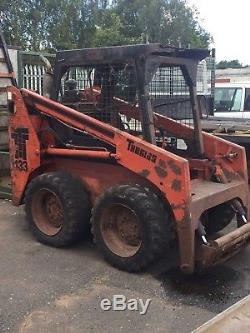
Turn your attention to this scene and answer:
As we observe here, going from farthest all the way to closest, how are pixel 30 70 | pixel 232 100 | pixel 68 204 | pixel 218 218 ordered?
1. pixel 232 100
2. pixel 30 70
3. pixel 218 218
4. pixel 68 204

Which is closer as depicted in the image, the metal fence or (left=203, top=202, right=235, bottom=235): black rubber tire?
(left=203, top=202, right=235, bottom=235): black rubber tire

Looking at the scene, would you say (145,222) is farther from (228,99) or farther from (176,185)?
(228,99)

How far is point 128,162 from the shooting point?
4.92 metres

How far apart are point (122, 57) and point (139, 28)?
3159 centimetres

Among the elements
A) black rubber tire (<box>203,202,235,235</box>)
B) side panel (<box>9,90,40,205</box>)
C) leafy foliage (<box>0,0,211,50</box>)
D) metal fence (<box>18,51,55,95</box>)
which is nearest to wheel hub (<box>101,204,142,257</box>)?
black rubber tire (<box>203,202,235,235</box>)

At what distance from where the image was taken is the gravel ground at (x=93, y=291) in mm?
3971

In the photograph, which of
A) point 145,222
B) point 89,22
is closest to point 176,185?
point 145,222

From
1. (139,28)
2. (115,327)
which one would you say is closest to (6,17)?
(139,28)

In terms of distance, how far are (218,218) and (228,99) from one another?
7516mm

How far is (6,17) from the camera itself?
28.4 meters

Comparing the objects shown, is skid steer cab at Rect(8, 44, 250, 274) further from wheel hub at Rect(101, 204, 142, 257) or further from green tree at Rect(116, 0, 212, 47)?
green tree at Rect(116, 0, 212, 47)

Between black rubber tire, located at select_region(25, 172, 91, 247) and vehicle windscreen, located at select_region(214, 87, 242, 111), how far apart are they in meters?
7.86

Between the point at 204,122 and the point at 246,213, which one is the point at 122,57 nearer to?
the point at 246,213

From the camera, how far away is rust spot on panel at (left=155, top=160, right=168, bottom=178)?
15.3 feet
